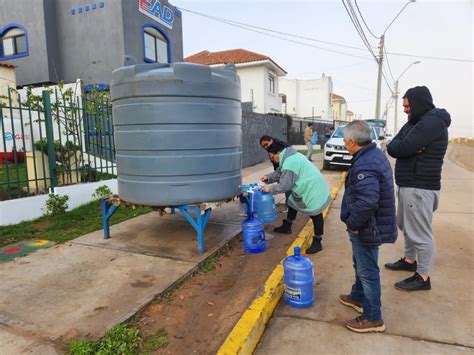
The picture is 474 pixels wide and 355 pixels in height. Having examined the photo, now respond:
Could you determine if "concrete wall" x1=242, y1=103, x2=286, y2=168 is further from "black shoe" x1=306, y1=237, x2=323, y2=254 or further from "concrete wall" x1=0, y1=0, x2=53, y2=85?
"black shoe" x1=306, y1=237, x2=323, y2=254

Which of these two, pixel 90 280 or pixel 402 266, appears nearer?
pixel 90 280

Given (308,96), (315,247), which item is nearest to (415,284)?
(315,247)

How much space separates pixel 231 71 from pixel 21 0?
41.1ft

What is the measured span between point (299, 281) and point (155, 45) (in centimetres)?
1253

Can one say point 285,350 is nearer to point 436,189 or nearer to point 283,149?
point 436,189

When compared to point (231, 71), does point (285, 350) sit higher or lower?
lower

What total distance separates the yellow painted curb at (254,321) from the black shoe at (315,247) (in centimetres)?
94

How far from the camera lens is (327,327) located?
263 centimetres

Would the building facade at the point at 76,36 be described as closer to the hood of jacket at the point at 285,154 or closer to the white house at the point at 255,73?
the hood of jacket at the point at 285,154

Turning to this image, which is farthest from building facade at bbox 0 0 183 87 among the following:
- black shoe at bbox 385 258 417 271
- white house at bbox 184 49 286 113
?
black shoe at bbox 385 258 417 271

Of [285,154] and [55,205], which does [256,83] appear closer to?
[55,205]

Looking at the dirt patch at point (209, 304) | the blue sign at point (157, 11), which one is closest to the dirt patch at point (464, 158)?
the dirt patch at point (209, 304)

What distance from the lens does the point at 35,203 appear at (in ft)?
17.9

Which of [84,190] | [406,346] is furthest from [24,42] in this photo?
[406,346]
